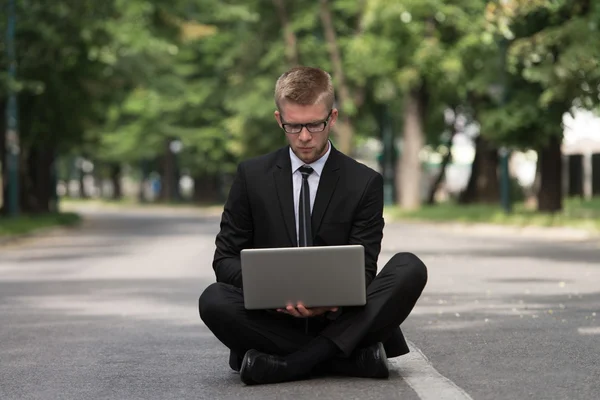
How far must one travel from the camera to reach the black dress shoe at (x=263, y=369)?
22.6ft

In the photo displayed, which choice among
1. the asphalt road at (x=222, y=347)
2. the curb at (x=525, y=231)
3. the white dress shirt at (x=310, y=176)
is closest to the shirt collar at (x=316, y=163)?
the white dress shirt at (x=310, y=176)

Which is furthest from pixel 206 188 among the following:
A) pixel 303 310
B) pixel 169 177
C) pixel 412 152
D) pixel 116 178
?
pixel 303 310

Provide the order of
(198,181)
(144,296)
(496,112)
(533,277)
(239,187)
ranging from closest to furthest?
(239,187) → (144,296) → (533,277) → (496,112) → (198,181)

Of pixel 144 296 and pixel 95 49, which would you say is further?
pixel 95 49

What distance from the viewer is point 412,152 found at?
43.6 meters

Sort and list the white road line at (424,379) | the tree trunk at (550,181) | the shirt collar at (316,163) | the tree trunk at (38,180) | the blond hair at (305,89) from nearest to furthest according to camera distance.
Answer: the white road line at (424,379), the blond hair at (305,89), the shirt collar at (316,163), the tree trunk at (550,181), the tree trunk at (38,180)

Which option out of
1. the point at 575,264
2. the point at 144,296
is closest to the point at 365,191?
the point at 144,296

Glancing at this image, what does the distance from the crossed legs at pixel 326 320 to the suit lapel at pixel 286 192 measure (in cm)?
44

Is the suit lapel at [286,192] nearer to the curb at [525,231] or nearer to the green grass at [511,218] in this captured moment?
the curb at [525,231]

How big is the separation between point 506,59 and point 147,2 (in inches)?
Answer: 521

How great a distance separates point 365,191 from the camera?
709 cm

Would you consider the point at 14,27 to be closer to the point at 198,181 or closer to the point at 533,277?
the point at 533,277

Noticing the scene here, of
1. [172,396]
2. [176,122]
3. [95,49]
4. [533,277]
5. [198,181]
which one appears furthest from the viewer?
[198,181]

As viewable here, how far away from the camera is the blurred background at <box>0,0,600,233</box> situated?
3073cm
